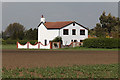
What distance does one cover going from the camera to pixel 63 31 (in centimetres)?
6400

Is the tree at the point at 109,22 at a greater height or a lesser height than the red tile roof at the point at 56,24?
greater

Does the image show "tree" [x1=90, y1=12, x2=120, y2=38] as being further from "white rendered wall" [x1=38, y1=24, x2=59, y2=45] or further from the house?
"white rendered wall" [x1=38, y1=24, x2=59, y2=45]

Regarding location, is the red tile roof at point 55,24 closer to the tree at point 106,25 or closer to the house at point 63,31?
the house at point 63,31

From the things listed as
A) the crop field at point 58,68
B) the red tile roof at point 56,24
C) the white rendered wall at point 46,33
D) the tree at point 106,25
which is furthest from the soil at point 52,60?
the tree at point 106,25

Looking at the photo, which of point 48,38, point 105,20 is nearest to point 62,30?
point 48,38

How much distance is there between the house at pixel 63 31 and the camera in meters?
63.9

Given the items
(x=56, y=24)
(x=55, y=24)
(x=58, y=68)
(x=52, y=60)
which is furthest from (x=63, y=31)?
(x=58, y=68)

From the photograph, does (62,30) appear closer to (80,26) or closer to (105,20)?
(80,26)

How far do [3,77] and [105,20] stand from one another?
275ft

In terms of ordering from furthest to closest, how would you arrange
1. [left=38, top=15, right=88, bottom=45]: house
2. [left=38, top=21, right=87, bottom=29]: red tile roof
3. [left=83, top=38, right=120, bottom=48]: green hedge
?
[left=38, top=21, right=87, bottom=29]: red tile roof
[left=38, top=15, right=88, bottom=45]: house
[left=83, top=38, right=120, bottom=48]: green hedge

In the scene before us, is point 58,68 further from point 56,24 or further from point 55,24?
point 55,24

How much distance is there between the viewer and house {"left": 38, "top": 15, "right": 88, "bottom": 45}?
63.9 m

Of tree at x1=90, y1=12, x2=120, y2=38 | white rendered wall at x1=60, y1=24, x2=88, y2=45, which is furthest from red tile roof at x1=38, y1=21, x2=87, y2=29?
tree at x1=90, y1=12, x2=120, y2=38

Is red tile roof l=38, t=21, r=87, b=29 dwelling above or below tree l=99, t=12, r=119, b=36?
below
